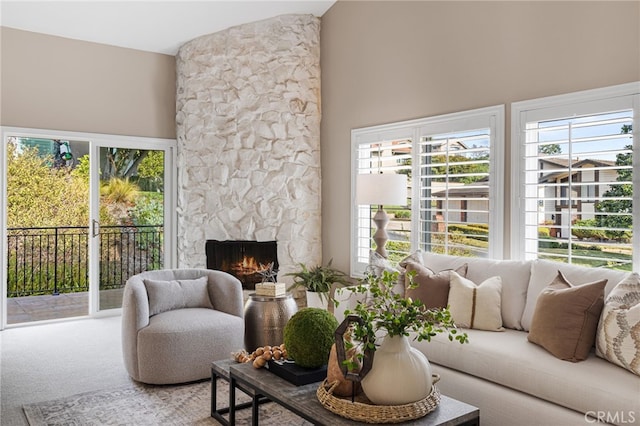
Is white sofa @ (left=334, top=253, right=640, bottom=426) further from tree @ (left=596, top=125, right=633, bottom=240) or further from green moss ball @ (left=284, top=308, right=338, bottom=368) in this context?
green moss ball @ (left=284, top=308, right=338, bottom=368)

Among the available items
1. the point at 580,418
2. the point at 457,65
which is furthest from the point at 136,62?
the point at 580,418

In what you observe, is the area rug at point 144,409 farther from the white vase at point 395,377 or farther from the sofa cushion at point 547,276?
the sofa cushion at point 547,276

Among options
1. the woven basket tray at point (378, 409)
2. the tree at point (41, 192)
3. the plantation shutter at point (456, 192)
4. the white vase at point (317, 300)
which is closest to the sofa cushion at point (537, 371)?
the woven basket tray at point (378, 409)

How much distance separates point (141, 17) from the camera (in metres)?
5.34

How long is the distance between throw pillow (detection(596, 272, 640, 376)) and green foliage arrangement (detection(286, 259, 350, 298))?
3.09 meters

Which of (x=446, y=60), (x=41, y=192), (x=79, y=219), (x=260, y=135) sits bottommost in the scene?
(x=79, y=219)

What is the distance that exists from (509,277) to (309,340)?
63.8 inches

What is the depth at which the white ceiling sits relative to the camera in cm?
502

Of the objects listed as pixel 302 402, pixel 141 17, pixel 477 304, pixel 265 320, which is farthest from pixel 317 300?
pixel 141 17

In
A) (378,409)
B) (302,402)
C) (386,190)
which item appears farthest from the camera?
(386,190)

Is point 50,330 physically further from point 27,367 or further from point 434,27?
point 434,27

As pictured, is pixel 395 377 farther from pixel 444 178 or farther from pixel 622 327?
pixel 444 178

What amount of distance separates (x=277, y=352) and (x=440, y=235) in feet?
7.51

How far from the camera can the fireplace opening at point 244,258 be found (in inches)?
227
